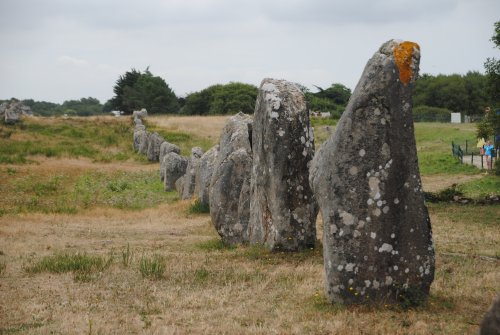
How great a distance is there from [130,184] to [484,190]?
19416 millimetres

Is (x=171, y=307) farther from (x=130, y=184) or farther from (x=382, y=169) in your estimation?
(x=130, y=184)

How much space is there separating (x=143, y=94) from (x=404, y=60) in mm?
97322

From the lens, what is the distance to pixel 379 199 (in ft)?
27.4

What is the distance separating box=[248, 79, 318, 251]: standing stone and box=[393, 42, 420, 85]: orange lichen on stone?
504 cm

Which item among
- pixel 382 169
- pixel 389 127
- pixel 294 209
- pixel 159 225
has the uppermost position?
pixel 389 127

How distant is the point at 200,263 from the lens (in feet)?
40.9

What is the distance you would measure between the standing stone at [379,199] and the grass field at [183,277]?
15.3 inches

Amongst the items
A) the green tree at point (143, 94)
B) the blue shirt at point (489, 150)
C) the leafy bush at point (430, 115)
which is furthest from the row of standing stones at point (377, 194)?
the green tree at point (143, 94)

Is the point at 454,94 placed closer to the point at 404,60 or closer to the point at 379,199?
the point at 404,60

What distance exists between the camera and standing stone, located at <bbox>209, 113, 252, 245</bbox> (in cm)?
1583

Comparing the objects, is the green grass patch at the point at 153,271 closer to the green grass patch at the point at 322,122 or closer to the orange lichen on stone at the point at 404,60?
the orange lichen on stone at the point at 404,60

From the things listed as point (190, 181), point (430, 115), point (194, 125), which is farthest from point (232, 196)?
point (430, 115)

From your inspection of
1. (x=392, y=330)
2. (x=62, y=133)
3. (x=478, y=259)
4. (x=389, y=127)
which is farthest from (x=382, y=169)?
(x=62, y=133)

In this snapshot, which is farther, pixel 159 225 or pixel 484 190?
pixel 484 190
